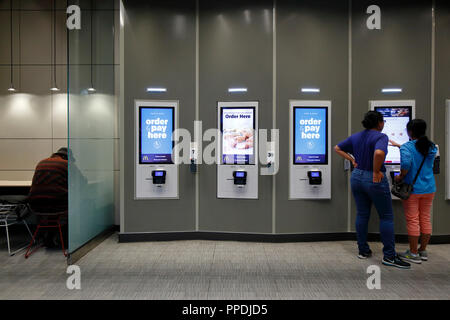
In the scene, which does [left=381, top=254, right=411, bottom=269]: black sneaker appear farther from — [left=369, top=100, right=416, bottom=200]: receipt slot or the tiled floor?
[left=369, top=100, right=416, bottom=200]: receipt slot

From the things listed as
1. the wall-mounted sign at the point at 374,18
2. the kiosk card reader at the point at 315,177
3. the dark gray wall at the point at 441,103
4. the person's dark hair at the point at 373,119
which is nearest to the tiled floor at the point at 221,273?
the dark gray wall at the point at 441,103

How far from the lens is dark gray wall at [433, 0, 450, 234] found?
446 cm

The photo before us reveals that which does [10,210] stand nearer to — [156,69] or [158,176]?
[158,176]

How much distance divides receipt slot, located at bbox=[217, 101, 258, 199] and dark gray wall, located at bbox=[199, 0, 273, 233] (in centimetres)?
9

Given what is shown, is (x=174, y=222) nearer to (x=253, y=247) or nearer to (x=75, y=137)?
(x=253, y=247)

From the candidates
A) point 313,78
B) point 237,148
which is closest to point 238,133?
point 237,148

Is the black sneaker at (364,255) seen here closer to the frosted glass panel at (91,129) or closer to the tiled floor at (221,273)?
the tiled floor at (221,273)

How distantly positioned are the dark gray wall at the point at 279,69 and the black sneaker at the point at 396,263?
38.4 inches


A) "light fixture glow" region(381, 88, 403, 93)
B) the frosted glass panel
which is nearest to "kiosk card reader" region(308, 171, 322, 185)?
"light fixture glow" region(381, 88, 403, 93)

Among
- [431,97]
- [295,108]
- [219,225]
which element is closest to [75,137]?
[219,225]

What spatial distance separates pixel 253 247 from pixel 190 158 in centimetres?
154

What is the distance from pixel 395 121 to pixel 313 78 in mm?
1314

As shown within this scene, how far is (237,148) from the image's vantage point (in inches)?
180

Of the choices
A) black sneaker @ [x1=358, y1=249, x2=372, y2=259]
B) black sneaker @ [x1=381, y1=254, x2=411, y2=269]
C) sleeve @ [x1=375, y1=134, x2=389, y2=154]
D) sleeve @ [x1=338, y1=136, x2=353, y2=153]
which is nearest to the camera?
sleeve @ [x1=375, y1=134, x2=389, y2=154]
